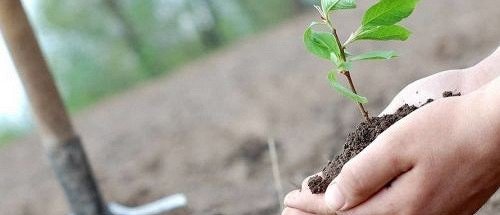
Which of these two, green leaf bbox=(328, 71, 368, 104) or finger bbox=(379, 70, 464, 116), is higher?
green leaf bbox=(328, 71, 368, 104)

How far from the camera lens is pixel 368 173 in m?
0.91

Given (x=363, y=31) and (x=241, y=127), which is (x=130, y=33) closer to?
(x=241, y=127)

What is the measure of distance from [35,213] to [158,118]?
41.4 inches

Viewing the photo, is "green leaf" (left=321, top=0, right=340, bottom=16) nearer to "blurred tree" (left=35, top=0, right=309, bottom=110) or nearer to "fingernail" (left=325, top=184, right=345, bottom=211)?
"fingernail" (left=325, top=184, right=345, bottom=211)

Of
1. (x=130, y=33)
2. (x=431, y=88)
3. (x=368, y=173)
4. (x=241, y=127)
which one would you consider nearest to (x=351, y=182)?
(x=368, y=173)

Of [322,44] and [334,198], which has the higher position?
[322,44]

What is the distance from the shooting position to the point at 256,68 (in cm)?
469

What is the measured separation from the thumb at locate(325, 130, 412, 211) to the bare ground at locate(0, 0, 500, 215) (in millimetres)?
1345

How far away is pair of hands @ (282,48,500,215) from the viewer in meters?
0.90

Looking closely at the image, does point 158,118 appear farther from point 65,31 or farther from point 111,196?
point 65,31

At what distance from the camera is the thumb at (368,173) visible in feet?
2.97

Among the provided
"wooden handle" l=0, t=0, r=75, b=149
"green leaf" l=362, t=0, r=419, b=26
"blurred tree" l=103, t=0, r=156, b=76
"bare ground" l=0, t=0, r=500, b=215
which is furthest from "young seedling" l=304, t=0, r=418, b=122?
"blurred tree" l=103, t=0, r=156, b=76

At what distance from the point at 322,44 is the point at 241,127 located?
2.49 m

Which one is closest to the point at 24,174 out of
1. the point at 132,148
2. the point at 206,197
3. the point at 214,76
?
the point at 132,148
